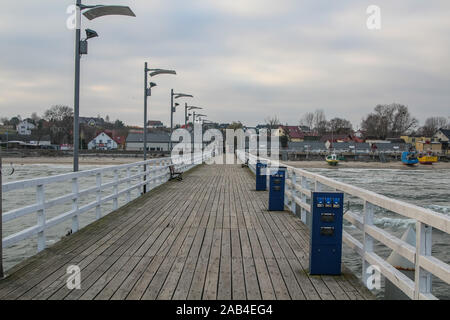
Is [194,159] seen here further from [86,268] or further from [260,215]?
[86,268]

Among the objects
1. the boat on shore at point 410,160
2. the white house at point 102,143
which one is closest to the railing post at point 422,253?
the boat on shore at point 410,160

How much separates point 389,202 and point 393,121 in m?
149

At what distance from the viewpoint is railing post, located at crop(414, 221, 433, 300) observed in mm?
3510

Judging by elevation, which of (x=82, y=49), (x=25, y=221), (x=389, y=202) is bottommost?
(x=25, y=221)

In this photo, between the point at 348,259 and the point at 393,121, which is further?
the point at 393,121

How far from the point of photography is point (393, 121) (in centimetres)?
14288

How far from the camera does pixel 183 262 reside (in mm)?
5590

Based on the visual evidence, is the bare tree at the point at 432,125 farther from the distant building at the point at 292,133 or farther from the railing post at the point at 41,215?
the railing post at the point at 41,215

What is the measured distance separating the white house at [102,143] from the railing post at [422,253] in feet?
393

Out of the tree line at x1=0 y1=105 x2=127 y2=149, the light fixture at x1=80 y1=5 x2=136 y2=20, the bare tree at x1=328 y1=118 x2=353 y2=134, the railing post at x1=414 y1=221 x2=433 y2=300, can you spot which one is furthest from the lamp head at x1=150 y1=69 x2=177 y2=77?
the bare tree at x1=328 y1=118 x2=353 y2=134

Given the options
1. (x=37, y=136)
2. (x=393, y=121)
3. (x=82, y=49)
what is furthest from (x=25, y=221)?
(x=393, y=121)

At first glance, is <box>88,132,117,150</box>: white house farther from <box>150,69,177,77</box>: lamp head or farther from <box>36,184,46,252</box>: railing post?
<box>36,184,46,252</box>: railing post
